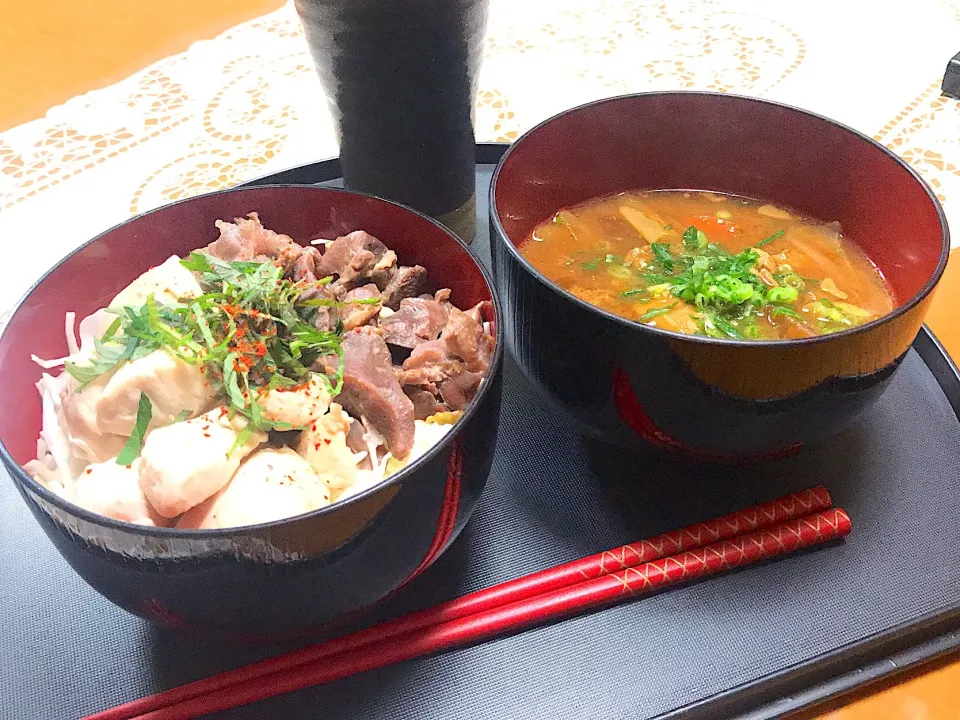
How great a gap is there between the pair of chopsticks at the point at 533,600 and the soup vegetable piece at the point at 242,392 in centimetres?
19

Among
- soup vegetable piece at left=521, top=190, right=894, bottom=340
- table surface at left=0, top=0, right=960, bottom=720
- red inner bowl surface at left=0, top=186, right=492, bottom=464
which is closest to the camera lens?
Answer: red inner bowl surface at left=0, top=186, right=492, bottom=464

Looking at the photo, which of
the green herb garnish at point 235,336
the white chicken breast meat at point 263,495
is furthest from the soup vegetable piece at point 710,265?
the white chicken breast meat at point 263,495

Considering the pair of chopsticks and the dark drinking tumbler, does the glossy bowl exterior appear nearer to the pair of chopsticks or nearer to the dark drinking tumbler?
the pair of chopsticks

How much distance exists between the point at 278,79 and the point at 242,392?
60.2 inches

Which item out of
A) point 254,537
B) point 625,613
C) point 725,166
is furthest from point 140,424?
point 725,166

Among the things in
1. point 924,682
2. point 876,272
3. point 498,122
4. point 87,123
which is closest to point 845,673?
point 924,682

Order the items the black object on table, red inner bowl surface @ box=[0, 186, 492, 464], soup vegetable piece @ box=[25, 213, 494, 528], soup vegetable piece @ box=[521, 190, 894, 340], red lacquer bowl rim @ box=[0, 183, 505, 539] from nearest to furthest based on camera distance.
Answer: red lacquer bowl rim @ box=[0, 183, 505, 539] → soup vegetable piece @ box=[25, 213, 494, 528] → red inner bowl surface @ box=[0, 186, 492, 464] → soup vegetable piece @ box=[521, 190, 894, 340] → the black object on table

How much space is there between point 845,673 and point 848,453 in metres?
0.34

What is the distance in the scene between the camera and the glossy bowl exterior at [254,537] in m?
0.80

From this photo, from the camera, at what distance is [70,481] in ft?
3.18

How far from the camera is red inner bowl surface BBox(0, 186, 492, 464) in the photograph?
1.03m

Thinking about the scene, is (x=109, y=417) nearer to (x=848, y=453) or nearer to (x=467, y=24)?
(x=467, y=24)

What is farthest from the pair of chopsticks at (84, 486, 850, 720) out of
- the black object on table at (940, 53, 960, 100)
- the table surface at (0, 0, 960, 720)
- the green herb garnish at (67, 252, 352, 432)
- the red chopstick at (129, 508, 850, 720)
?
the black object on table at (940, 53, 960, 100)

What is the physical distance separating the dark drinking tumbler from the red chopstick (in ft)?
2.71
